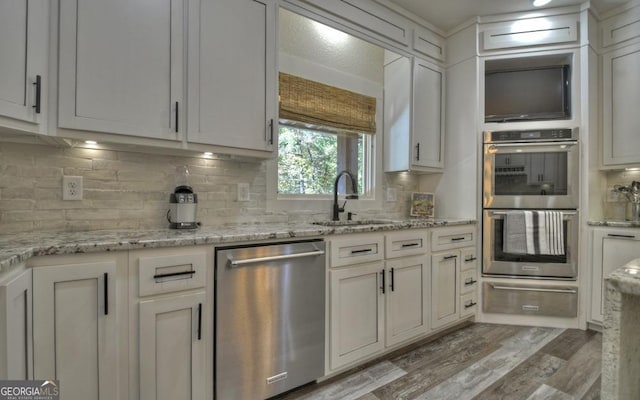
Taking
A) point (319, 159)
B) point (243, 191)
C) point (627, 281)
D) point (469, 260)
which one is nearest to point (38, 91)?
point (243, 191)

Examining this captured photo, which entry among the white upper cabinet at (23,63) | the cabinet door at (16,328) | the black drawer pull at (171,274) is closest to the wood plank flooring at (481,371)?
the black drawer pull at (171,274)

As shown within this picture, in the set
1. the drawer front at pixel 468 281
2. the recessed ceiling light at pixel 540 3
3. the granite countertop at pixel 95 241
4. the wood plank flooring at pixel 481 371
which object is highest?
the recessed ceiling light at pixel 540 3

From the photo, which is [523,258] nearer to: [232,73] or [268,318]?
[268,318]

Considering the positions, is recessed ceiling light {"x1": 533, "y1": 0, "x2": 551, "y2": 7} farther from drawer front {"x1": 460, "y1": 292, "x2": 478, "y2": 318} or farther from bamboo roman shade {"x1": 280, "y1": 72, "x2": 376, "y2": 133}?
drawer front {"x1": 460, "y1": 292, "x2": 478, "y2": 318}

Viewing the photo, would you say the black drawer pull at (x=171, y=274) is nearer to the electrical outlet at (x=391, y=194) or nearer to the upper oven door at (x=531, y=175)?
the electrical outlet at (x=391, y=194)

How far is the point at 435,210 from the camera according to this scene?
122 inches

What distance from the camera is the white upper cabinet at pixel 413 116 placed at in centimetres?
275

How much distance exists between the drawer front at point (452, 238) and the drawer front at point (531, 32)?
167cm

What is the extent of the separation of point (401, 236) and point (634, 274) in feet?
4.44

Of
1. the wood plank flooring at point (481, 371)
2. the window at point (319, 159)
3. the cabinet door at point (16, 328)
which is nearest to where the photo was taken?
the cabinet door at point (16, 328)

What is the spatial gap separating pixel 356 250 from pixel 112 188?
1.46 meters

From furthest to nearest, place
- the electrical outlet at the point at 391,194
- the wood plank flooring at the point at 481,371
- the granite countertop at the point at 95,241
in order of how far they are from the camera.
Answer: the electrical outlet at the point at 391,194 < the wood plank flooring at the point at 481,371 < the granite countertop at the point at 95,241

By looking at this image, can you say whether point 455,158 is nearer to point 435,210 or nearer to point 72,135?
point 435,210

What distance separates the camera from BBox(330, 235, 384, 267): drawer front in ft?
6.07
